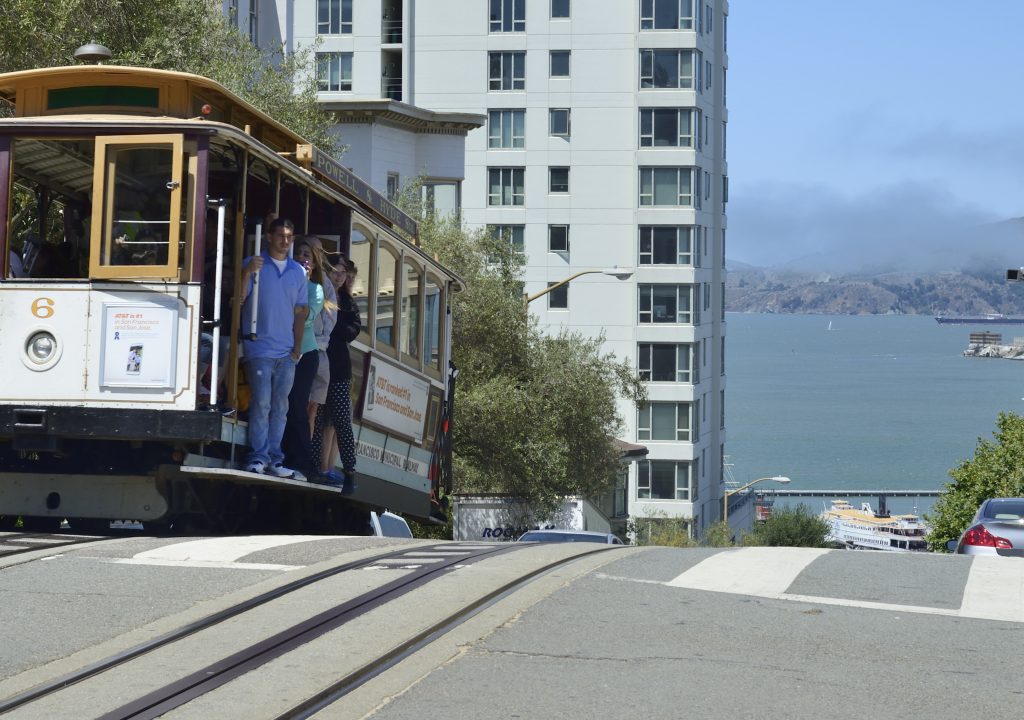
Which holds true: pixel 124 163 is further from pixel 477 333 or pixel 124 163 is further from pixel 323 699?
pixel 477 333

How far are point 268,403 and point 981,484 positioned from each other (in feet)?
72.1

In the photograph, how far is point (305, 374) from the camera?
1224 centimetres

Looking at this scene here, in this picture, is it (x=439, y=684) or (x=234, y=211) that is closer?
(x=439, y=684)

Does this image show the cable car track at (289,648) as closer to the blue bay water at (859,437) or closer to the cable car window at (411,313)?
the cable car window at (411,313)

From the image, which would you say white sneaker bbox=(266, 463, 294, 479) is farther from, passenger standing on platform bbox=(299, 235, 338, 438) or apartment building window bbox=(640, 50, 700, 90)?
apartment building window bbox=(640, 50, 700, 90)

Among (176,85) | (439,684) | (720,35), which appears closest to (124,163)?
(176,85)

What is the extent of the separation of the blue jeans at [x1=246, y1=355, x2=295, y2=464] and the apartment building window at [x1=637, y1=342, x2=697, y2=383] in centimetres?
5125

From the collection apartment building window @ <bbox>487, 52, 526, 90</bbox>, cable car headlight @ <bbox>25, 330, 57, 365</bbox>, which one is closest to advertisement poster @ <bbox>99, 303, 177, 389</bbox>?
cable car headlight @ <bbox>25, 330, 57, 365</bbox>

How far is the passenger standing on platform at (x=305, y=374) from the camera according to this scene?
12.1m

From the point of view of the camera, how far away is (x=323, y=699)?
6242 mm

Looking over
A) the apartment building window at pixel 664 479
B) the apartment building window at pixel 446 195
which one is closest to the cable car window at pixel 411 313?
the apartment building window at pixel 446 195

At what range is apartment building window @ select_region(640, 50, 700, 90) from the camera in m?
63.0

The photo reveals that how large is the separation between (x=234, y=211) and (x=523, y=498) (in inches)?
869

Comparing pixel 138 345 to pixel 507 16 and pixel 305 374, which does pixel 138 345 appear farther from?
pixel 507 16
